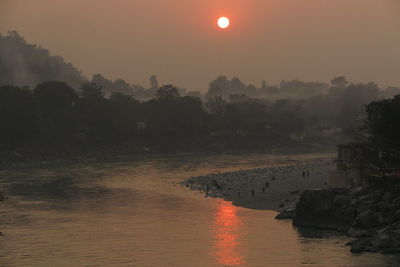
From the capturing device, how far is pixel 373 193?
40188 mm

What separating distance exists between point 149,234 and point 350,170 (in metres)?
18.9

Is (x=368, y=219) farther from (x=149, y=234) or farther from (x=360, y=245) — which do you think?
(x=149, y=234)

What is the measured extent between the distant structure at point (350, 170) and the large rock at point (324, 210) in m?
7.62

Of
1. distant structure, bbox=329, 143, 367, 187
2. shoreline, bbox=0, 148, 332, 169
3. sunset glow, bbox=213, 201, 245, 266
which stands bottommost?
sunset glow, bbox=213, 201, 245, 266

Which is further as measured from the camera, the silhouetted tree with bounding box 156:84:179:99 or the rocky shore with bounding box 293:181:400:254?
the silhouetted tree with bounding box 156:84:179:99

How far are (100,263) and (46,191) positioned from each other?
3253 centimetres

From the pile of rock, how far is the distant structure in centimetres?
636

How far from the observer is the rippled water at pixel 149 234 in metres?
33.0

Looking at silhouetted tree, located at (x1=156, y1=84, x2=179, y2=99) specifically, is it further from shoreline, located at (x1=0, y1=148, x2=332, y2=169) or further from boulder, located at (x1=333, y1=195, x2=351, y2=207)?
boulder, located at (x1=333, y1=195, x2=351, y2=207)

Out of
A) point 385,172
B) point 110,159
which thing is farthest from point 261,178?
point 110,159

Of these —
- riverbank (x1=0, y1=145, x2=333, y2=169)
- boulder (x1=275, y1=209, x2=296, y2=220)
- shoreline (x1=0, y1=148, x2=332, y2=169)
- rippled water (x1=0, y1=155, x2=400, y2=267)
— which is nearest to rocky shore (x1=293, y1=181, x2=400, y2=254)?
rippled water (x1=0, y1=155, x2=400, y2=267)

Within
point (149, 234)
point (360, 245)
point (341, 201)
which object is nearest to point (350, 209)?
point (341, 201)

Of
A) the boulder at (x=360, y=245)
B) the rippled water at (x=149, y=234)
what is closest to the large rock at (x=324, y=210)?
the rippled water at (x=149, y=234)

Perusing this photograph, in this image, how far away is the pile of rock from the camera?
35.7 m
